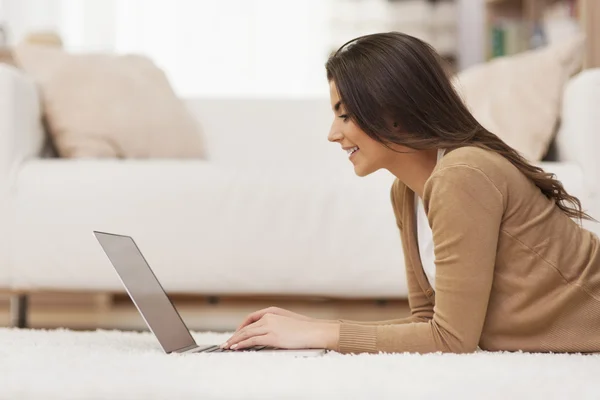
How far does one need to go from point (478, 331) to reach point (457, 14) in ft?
12.8

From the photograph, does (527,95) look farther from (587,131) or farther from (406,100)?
(406,100)

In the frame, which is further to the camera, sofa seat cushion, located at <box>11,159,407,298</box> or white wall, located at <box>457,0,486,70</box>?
white wall, located at <box>457,0,486,70</box>

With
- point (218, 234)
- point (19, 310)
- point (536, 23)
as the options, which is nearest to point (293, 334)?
point (218, 234)

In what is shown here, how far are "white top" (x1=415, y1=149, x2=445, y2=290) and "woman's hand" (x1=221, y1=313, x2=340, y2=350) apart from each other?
0.24 meters

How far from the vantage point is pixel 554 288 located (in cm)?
109

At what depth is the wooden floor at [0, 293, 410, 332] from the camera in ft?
7.90

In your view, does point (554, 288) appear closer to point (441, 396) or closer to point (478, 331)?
point (478, 331)

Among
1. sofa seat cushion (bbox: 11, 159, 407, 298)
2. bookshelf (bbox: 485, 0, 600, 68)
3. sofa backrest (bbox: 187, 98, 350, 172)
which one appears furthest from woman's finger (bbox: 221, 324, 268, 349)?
bookshelf (bbox: 485, 0, 600, 68)

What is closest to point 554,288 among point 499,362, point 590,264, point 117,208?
point 590,264

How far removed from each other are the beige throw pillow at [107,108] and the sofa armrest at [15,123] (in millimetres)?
112

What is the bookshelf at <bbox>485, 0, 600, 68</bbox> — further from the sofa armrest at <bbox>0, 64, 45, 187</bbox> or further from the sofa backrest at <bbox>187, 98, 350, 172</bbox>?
the sofa armrest at <bbox>0, 64, 45, 187</bbox>

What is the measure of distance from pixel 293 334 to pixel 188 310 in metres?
1.75

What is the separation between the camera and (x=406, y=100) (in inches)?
43.4

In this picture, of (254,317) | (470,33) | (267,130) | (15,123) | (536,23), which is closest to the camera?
(254,317)
